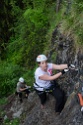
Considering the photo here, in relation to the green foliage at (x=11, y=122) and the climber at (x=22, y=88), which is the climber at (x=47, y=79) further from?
the green foliage at (x=11, y=122)

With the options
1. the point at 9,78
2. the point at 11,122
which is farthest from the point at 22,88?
the point at 9,78

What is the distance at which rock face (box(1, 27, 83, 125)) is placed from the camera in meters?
7.70

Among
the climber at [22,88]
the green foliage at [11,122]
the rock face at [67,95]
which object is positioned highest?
the rock face at [67,95]

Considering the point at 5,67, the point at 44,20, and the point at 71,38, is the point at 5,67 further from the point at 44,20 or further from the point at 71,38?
the point at 71,38

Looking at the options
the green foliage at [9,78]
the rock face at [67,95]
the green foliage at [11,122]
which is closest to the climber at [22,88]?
the rock face at [67,95]

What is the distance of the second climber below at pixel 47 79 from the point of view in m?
7.21

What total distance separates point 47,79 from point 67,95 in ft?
4.18

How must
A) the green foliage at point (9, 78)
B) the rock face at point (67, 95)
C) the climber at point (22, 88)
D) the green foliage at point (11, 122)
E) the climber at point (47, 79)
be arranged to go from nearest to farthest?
the climber at point (47, 79) → the rock face at point (67, 95) → the climber at point (22, 88) → the green foliage at point (11, 122) → the green foliage at point (9, 78)

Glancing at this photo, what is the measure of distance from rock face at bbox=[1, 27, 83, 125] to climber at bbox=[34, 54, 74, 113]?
9.2 inches

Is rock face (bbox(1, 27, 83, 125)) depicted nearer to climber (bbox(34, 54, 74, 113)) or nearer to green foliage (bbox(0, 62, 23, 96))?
climber (bbox(34, 54, 74, 113))

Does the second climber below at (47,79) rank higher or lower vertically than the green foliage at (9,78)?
higher

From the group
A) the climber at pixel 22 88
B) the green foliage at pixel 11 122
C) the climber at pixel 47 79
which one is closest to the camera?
the climber at pixel 47 79

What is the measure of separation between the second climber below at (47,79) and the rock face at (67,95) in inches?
9.4

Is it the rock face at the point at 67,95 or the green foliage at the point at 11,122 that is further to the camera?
the green foliage at the point at 11,122
